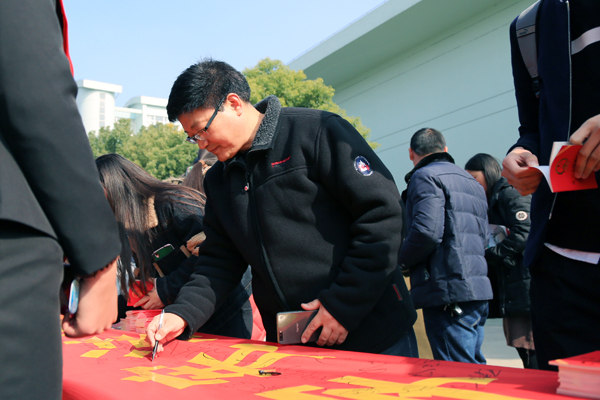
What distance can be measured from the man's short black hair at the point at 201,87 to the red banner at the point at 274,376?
1.00m

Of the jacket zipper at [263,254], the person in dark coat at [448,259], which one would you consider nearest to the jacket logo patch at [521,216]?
the person in dark coat at [448,259]

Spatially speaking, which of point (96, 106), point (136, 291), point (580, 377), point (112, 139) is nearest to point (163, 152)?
point (112, 139)

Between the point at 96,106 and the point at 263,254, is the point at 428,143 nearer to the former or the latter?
the point at 263,254

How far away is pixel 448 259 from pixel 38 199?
2.91m

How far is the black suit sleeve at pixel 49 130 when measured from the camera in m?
0.87

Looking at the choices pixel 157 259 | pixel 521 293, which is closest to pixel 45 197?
pixel 157 259

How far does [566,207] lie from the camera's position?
4.88ft

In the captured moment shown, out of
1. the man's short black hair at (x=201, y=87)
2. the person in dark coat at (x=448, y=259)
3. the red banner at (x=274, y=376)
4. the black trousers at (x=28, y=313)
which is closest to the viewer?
the black trousers at (x=28, y=313)

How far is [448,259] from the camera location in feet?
11.1

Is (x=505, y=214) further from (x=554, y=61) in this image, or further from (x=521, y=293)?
(x=554, y=61)

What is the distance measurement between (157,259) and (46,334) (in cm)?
191

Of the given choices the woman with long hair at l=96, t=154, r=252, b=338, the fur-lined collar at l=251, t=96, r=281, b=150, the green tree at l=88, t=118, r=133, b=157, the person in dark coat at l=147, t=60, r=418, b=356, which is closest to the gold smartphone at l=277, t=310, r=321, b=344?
the person in dark coat at l=147, t=60, r=418, b=356

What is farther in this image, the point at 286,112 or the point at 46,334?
the point at 286,112

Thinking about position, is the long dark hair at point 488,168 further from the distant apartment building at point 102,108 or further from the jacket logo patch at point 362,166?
the distant apartment building at point 102,108
